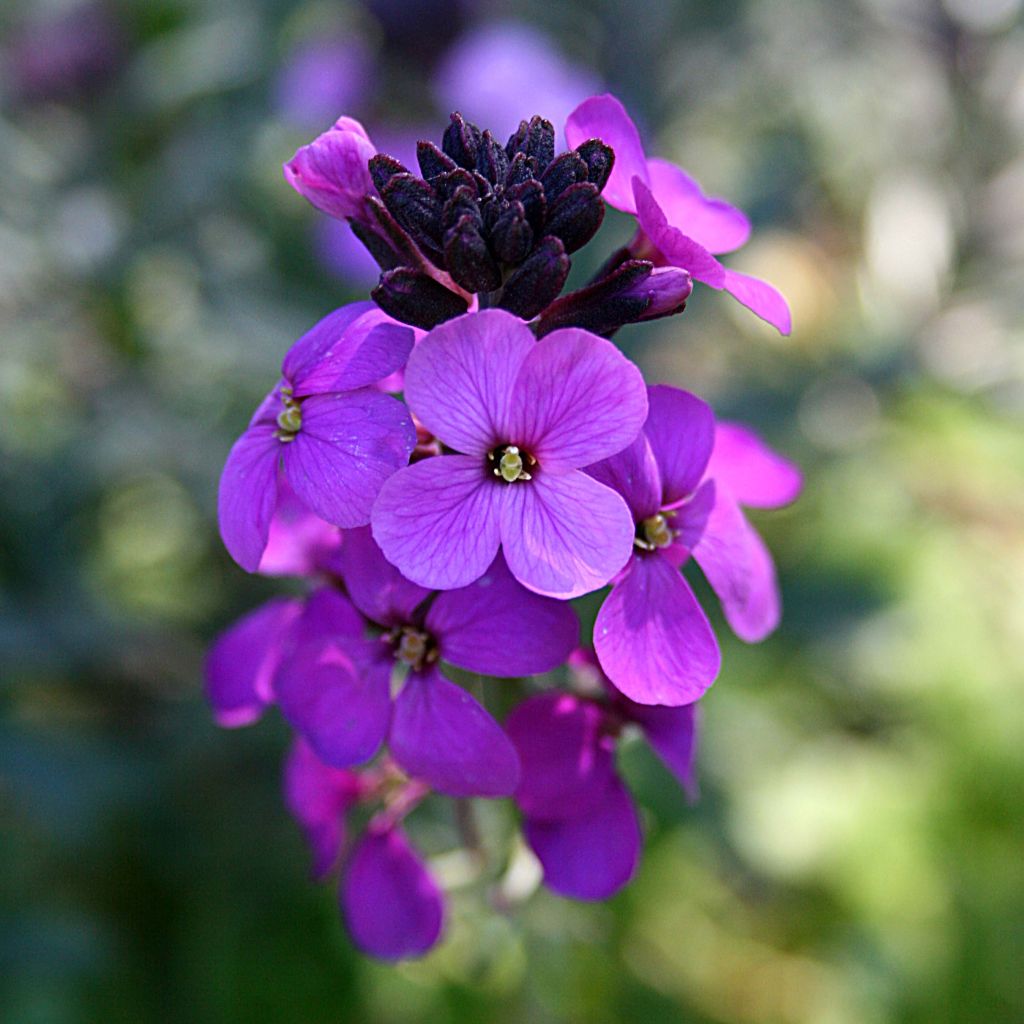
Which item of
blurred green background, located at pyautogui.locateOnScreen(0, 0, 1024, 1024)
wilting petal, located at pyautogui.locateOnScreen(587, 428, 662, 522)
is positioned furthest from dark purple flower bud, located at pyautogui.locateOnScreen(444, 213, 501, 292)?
blurred green background, located at pyautogui.locateOnScreen(0, 0, 1024, 1024)

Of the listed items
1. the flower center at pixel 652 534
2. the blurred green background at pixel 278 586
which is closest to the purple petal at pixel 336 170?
the flower center at pixel 652 534

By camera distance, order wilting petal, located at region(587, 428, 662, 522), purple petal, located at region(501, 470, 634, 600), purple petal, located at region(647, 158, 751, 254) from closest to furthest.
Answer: purple petal, located at region(501, 470, 634, 600) → wilting petal, located at region(587, 428, 662, 522) → purple petal, located at region(647, 158, 751, 254)

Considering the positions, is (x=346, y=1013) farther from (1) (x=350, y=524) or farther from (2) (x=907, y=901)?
(1) (x=350, y=524)

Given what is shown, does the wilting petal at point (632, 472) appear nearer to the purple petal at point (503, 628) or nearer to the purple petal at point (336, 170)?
the purple petal at point (503, 628)

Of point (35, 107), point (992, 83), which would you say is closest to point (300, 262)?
point (35, 107)

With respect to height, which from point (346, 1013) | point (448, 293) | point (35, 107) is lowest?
point (346, 1013)

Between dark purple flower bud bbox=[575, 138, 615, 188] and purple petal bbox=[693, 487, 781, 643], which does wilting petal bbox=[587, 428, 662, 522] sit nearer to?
purple petal bbox=[693, 487, 781, 643]
